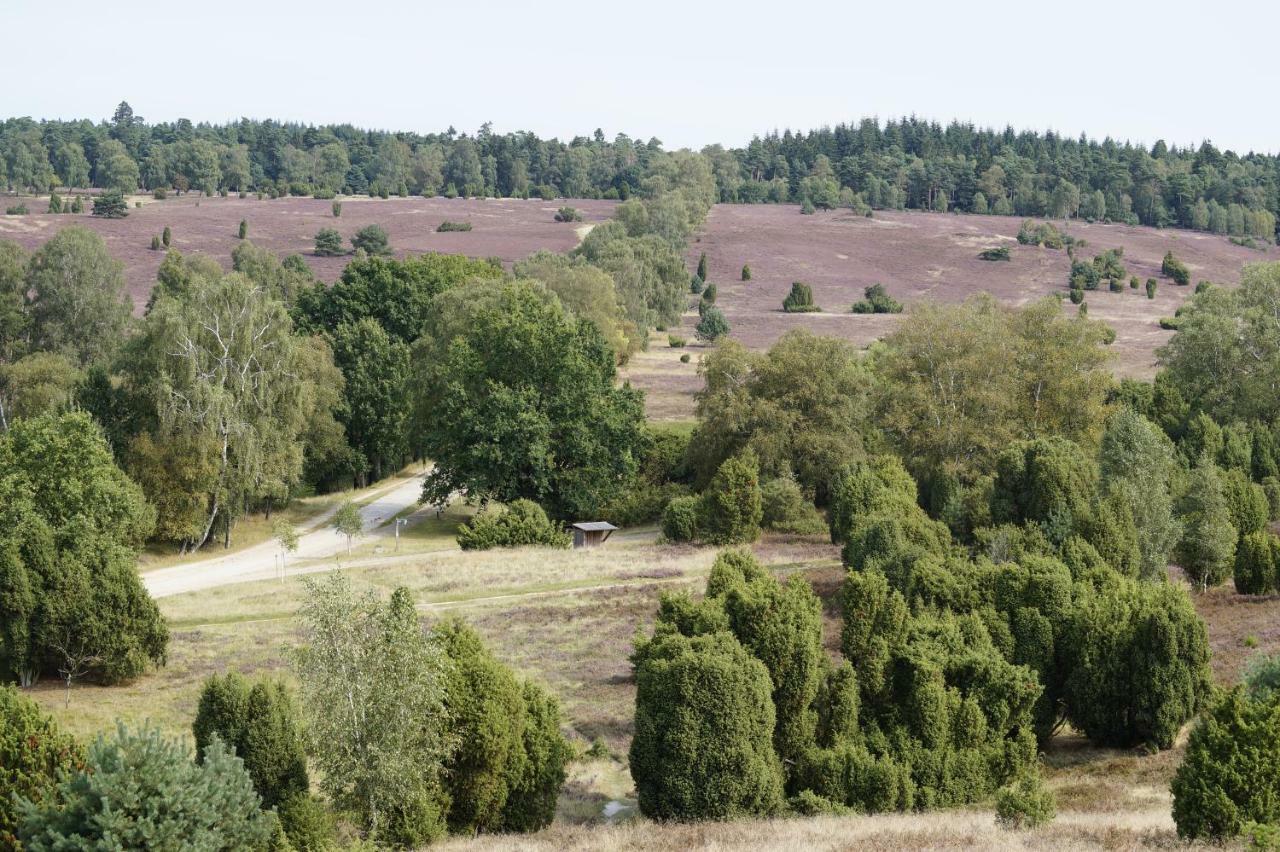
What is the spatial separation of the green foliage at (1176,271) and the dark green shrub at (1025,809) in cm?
11603

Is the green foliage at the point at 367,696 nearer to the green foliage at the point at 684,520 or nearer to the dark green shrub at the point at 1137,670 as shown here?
the dark green shrub at the point at 1137,670

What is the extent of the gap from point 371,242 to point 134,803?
110 metres

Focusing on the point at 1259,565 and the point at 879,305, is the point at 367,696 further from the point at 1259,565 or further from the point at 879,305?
the point at 879,305

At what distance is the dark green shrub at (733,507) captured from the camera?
52.8 metres

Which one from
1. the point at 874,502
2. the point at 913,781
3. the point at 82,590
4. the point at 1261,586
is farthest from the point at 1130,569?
the point at 82,590

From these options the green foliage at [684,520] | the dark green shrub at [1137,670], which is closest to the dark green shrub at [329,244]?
the green foliage at [684,520]

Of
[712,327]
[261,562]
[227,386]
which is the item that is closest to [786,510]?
[261,562]

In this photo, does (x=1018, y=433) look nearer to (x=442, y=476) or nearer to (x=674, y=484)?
(x=674, y=484)

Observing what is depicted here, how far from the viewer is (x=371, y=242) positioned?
12350 cm

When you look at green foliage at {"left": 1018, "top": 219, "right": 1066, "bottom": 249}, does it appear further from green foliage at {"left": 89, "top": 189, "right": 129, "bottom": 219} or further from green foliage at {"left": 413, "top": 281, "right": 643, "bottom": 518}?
green foliage at {"left": 89, "top": 189, "right": 129, "bottom": 219}

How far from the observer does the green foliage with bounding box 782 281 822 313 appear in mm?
112544

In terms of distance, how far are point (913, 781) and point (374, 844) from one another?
37.9 ft

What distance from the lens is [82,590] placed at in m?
33.7

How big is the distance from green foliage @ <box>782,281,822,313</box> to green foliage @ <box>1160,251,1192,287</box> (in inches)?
1577
